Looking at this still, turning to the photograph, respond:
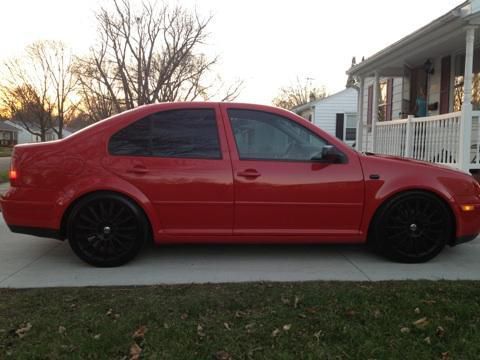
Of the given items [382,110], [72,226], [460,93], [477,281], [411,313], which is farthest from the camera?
[382,110]

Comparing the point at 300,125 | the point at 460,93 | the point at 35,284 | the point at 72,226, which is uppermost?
the point at 460,93

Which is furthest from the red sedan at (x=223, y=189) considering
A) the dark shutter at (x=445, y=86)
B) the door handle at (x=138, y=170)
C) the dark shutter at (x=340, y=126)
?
the dark shutter at (x=340, y=126)

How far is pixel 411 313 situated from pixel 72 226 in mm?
3164

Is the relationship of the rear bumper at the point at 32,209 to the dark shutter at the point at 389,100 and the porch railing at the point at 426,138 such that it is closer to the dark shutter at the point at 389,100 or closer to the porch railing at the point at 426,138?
the porch railing at the point at 426,138

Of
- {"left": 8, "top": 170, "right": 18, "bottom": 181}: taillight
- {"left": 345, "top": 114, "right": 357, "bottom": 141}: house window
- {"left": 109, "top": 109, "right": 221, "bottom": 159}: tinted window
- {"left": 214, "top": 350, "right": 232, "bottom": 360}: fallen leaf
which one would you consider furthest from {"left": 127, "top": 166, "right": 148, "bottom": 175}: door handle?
{"left": 345, "top": 114, "right": 357, "bottom": 141}: house window

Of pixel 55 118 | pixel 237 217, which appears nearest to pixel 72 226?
pixel 237 217

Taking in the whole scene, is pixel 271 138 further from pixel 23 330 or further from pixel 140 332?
pixel 23 330

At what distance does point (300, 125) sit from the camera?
4.84m

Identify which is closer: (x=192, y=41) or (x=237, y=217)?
(x=237, y=217)

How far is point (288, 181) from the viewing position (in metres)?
4.67

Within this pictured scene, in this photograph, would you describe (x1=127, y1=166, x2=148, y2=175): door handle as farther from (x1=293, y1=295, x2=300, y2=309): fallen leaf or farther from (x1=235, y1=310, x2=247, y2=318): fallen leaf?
(x1=293, y1=295, x2=300, y2=309): fallen leaf

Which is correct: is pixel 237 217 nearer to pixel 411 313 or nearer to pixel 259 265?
pixel 259 265

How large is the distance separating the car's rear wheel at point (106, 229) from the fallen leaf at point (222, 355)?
2032 millimetres

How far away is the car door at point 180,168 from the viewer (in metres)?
4.64
